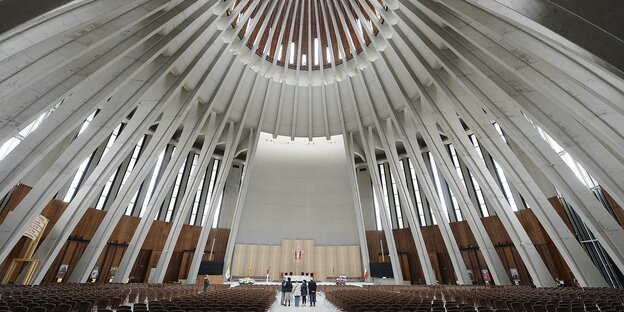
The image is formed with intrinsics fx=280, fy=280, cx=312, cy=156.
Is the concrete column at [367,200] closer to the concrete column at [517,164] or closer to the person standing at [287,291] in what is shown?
the concrete column at [517,164]

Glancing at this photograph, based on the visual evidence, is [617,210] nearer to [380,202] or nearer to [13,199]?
[380,202]

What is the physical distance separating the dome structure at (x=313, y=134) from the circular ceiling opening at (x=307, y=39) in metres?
0.17

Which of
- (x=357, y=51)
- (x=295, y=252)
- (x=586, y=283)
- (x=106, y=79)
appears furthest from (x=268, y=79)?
(x=586, y=283)

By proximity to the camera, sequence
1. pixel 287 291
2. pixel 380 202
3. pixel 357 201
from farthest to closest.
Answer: pixel 357 201 → pixel 380 202 → pixel 287 291

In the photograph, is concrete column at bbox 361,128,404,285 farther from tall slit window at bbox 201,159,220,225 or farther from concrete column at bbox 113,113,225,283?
tall slit window at bbox 201,159,220,225

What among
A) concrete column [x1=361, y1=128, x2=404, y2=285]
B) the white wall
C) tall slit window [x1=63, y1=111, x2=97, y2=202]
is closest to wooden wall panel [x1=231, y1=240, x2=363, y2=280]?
the white wall

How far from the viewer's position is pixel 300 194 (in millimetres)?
27641

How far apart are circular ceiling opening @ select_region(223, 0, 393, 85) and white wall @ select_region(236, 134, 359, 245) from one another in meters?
8.39

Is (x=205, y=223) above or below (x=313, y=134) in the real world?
below

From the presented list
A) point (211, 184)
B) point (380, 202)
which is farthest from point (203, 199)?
point (380, 202)

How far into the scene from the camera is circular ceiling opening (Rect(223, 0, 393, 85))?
17.1 metres

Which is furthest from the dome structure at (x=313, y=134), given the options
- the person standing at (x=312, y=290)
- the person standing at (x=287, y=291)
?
the person standing at (x=312, y=290)

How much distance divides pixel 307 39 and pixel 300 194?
561 inches

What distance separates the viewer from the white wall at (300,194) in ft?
87.7
